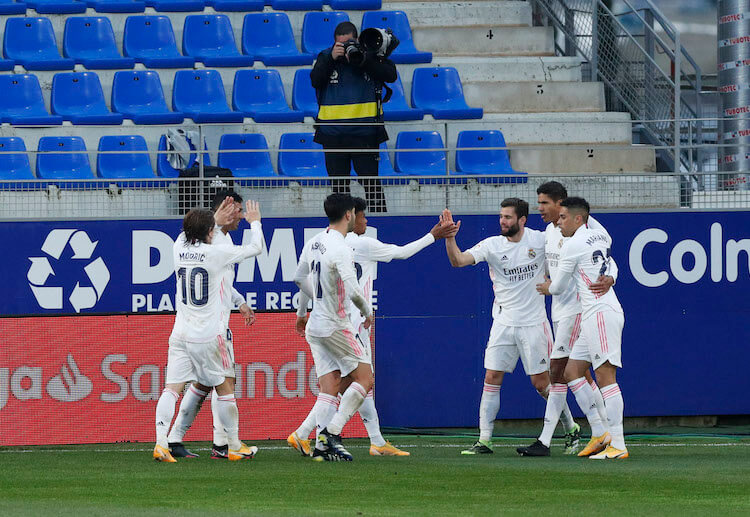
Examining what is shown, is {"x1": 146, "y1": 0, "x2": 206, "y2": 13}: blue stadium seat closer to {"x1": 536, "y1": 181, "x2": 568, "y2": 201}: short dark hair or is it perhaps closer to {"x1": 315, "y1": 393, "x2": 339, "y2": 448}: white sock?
{"x1": 536, "y1": 181, "x2": 568, "y2": 201}: short dark hair

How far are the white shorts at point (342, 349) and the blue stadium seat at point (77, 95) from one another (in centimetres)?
718

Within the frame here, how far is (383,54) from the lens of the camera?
13.7 metres

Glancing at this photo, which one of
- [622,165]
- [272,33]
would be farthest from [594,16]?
[272,33]

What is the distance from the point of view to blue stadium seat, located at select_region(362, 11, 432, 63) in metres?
17.5

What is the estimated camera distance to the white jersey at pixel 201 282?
31.9 ft

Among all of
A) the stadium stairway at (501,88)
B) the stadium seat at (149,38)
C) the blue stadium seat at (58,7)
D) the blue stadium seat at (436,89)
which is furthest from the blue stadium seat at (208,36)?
the blue stadium seat at (436,89)

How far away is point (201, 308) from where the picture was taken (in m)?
9.76

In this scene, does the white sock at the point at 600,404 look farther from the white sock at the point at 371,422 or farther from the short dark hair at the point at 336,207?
the short dark hair at the point at 336,207

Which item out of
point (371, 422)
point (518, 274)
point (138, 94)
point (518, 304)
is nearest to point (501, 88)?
point (138, 94)

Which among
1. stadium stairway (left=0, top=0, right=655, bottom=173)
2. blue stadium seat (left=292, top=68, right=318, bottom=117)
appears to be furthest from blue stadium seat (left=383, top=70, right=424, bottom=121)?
blue stadium seat (left=292, top=68, right=318, bottom=117)

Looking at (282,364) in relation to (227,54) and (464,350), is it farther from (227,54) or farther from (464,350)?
(227,54)

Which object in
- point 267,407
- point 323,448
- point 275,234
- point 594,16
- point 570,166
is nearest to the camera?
point 323,448

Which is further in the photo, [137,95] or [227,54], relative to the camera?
[227,54]

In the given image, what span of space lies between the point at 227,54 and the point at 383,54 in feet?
14.5
